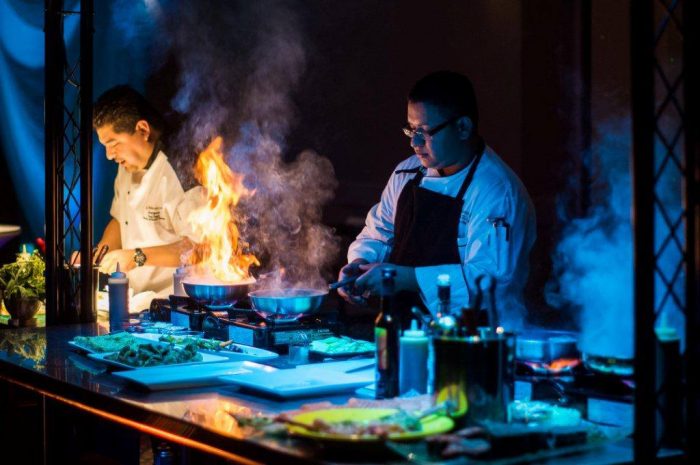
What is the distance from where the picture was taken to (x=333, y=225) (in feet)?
24.7

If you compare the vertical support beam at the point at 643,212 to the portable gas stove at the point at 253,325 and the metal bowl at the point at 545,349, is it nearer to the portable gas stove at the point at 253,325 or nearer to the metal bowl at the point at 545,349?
the metal bowl at the point at 545,349

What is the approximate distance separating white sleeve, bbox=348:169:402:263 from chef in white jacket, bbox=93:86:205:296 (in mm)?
1789

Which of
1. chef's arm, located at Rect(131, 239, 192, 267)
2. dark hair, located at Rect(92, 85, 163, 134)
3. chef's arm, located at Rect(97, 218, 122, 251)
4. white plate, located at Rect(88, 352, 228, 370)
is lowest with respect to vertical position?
white plate, located at Rect(88, 352, 228, 370)

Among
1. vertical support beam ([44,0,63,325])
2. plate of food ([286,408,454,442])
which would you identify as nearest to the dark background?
vertical support beam ([44,0,63,325])

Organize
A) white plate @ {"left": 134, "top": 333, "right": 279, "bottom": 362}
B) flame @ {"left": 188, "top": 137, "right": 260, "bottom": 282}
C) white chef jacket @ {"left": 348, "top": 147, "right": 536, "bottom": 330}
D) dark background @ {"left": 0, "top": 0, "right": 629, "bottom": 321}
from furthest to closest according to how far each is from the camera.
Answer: dark background @ {"left": 0, "top": 0, "right": 629, "bottom": 321} → flame @ {"left": 188, "top": 137, "right": 260, "bottom": 282} → white chef jacket @ {"left": 348, "top": 147, "right": 536, "bottom": 330} → white plate @ {"left": 134, "top": 333, "right": 279, "bottom": 362}

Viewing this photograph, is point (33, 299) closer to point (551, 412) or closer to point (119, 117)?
point (119, 117)

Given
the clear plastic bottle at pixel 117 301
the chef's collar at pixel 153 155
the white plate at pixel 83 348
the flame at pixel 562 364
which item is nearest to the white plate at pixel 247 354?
the white plate at pixel 83 348

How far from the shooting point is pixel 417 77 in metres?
7.79

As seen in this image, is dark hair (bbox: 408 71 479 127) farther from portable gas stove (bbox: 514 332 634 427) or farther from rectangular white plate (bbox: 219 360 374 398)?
portable gas stove (bbox: 514 332 634 427)

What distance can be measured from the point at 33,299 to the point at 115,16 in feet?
9.90

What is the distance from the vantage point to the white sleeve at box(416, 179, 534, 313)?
3807mm

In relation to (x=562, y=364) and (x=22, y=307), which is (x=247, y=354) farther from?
(x=22, y=307)

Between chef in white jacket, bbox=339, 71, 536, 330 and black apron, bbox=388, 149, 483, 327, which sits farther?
black apron, bbox=388, 149, 483, 327

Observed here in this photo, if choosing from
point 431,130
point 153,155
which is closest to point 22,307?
point 153,155
